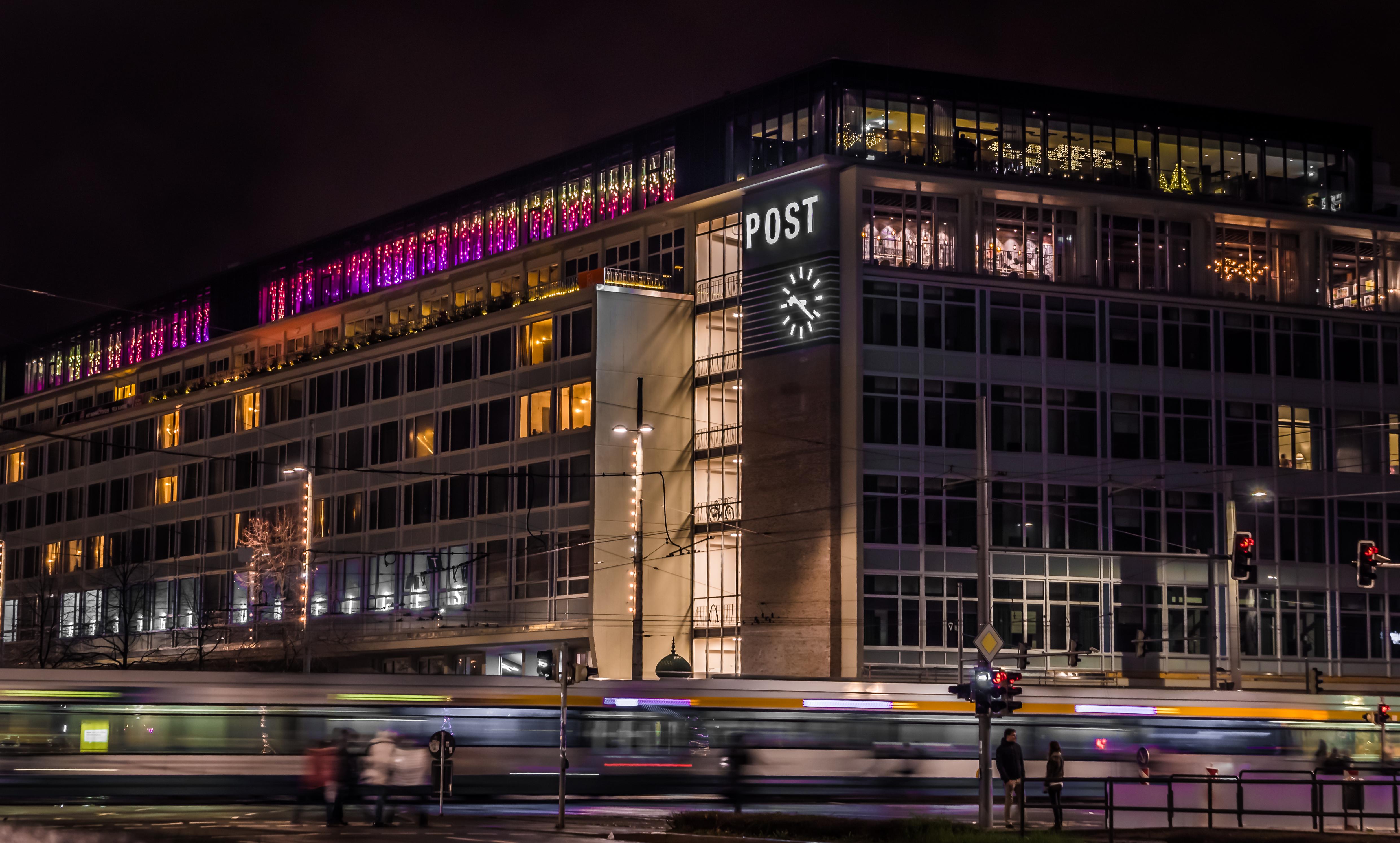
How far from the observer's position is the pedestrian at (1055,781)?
30.3 m

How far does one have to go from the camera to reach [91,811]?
107 feet

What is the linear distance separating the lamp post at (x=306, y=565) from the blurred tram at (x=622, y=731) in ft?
33.4

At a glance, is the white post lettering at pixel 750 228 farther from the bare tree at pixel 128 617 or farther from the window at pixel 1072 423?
the bare tree at pixel 128 617

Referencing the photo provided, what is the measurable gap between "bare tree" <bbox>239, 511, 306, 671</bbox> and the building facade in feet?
0.74

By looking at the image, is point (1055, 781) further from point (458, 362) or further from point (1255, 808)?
point (458, 362)

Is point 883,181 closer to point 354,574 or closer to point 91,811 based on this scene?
point 354,574

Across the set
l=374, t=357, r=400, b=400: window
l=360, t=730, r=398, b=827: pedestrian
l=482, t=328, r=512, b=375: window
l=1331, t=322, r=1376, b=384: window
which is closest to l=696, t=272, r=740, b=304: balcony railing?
l=482, t=328, r=512, b=375: window

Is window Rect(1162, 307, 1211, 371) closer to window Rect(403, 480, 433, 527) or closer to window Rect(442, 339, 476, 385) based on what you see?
window Rect(442, 339, 476, 385)

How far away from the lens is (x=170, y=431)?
3329 inches

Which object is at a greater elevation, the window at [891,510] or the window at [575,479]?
the window at [575,479]

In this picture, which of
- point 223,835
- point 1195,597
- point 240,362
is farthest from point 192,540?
point 223,835

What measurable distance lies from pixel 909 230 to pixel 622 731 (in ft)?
96.2

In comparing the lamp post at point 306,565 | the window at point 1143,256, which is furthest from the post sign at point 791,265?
the lamp post at point 306,565

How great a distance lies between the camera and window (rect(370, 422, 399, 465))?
7125cm
